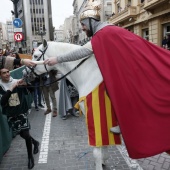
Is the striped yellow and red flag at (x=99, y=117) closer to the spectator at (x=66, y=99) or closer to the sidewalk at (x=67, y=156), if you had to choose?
the sidewalk at (x=67, y=156)

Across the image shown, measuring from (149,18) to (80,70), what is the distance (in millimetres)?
16327

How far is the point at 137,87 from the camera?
2.22 meters

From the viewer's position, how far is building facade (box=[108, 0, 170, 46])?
15308mm

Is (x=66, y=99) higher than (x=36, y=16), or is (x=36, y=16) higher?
(x=36, y=16)

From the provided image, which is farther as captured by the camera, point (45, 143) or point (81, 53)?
point (45, 143)

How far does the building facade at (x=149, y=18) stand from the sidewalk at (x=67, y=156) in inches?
428

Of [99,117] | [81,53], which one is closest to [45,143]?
[99,117]

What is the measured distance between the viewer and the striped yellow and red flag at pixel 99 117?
250 cm

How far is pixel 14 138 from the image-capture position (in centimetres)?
479

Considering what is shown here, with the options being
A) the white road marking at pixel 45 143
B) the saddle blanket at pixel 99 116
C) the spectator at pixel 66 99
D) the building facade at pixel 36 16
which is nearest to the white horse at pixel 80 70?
the saddle blanket at pixel 99 116

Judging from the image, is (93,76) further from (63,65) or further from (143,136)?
(143,136)

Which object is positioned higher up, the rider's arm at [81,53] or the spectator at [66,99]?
the rider's arm at [81,53]

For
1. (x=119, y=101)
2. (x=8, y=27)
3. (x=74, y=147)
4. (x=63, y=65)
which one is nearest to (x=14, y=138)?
(x=74, y=147)

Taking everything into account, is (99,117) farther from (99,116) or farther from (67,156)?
(67,156)
